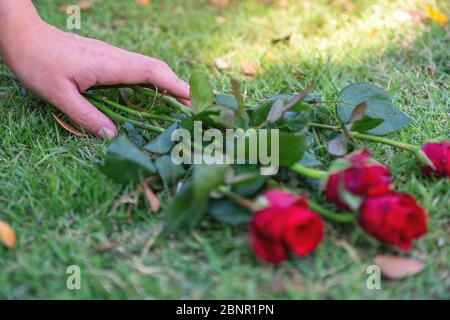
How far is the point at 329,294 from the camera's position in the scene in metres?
0.95

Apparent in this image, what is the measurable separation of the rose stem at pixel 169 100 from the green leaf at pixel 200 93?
0.07 meters

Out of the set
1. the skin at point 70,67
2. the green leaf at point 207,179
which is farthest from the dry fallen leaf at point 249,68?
the green leaf at point 207,179

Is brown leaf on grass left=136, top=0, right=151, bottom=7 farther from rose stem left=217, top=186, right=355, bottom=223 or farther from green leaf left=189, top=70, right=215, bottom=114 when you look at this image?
rose stem left=217, top=186, right=355, bottom=223

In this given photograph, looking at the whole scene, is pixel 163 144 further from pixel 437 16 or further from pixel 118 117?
pixel 437 16

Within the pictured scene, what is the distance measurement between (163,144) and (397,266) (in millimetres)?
510

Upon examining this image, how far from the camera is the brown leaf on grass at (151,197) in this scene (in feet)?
3.61

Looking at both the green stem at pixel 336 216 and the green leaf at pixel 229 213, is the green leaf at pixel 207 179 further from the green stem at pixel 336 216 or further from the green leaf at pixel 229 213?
the green stem at pixel 336 216

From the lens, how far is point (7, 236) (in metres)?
1.04

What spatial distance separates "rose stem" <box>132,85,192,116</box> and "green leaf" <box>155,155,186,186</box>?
18 cm

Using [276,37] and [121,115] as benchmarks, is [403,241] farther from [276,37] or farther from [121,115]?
[276,37]


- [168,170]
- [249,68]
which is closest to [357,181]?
[168,170]

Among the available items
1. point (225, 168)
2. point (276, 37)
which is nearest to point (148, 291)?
point (225, 168)

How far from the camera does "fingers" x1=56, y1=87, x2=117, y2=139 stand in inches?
53.2
